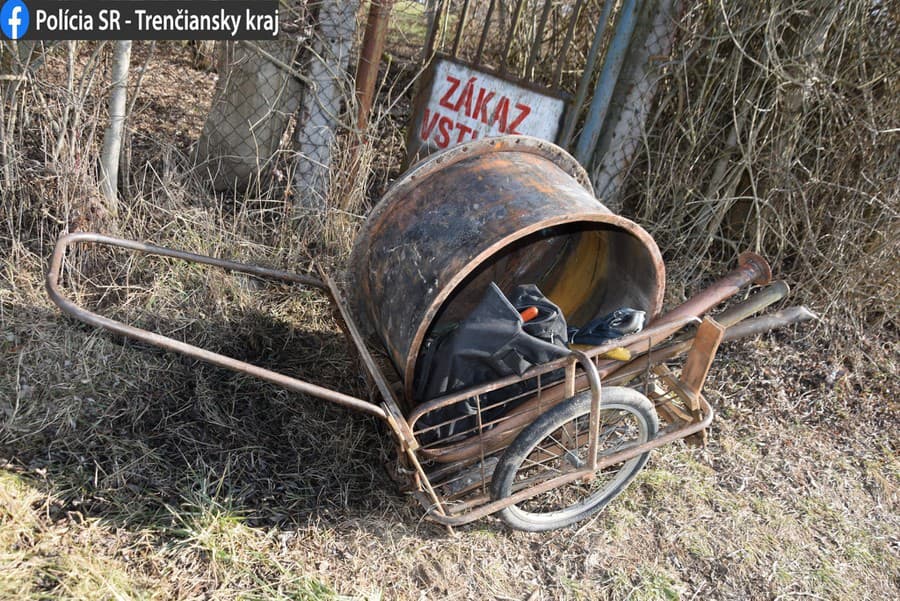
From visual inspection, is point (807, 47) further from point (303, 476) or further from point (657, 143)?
point (303, 476)

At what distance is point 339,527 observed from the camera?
10.2ft

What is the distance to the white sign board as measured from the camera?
4.43 metres

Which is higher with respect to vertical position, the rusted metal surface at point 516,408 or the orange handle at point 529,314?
the orange handle at point 529,314

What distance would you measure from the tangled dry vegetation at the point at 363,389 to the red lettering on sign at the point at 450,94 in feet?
2.96

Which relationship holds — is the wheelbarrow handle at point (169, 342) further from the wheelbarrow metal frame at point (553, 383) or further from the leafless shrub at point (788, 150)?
the leafless shrub at point (788, 150)

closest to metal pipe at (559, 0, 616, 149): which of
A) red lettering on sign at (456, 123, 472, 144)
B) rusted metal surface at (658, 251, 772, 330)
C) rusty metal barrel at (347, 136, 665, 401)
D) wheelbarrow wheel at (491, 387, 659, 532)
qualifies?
red lettering on sign at (456, 123, 472, 144)

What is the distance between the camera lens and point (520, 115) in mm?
4473

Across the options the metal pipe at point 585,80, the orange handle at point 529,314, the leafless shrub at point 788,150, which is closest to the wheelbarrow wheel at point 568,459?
the orange handle at point 529,314

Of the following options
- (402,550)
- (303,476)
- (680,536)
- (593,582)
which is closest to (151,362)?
(303,476)

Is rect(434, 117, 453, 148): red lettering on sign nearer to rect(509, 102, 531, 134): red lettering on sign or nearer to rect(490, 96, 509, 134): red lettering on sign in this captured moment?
rect(490, 96, 509, 134): red lettering on sign

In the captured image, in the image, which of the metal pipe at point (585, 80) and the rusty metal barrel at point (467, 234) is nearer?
the rusty metal barrel at point (467, 234)

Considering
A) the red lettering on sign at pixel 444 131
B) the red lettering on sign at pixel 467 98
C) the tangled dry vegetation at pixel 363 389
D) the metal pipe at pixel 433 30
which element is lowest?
the tangled dry vegetation at pixel 363 389

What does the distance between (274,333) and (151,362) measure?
0.64 m

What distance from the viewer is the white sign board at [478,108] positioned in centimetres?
443
